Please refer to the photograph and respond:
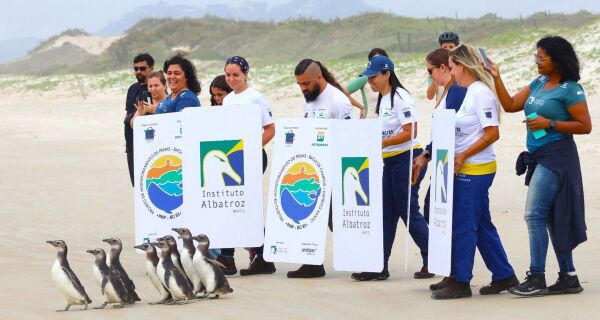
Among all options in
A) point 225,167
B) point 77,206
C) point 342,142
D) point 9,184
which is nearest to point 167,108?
point 225,167

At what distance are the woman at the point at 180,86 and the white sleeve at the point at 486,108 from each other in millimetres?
2603

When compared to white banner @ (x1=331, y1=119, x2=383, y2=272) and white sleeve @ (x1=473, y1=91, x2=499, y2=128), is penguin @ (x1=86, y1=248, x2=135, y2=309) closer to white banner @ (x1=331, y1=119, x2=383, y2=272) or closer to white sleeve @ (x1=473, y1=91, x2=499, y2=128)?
white banner @ (x1=331, y1=119, x2=383, y2=272)

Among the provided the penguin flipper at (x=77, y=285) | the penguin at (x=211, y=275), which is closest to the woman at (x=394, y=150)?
the penguin at (x=211, y=275)

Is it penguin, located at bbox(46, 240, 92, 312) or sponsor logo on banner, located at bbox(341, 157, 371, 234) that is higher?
sponsor logo on banner, located at bbox(341, 157, 371, 234)

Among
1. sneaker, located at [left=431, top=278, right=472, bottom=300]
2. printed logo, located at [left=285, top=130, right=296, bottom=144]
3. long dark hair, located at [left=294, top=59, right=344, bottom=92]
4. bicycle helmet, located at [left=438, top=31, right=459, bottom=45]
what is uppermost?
bicycle helmet, located at [left=438, top=31, right=459, bottom=45]

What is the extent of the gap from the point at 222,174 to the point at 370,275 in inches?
52.6

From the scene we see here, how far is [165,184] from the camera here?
9852 mm

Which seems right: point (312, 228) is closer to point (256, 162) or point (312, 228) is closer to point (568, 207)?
point (256, 162)

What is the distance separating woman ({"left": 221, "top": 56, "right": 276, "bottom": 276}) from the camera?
10.0 meters

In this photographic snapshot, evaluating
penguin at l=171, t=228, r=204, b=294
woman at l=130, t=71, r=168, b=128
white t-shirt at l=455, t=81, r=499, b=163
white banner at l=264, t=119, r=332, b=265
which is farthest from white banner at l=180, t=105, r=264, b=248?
white t-shirt at l=455, t=81, r=499, b=163

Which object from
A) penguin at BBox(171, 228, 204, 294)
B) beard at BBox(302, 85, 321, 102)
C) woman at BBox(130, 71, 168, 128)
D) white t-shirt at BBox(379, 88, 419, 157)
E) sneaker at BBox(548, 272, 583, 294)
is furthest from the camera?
woman at BBox(130, 71, 168, 128)

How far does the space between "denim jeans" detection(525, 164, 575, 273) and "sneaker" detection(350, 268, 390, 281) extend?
4.90 ft

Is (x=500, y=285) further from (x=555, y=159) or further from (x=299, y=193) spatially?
(x=299, y=193)

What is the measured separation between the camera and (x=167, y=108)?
10297 millimetres
